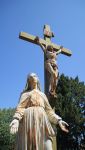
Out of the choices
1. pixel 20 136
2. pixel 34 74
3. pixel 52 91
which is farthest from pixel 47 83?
pixel 20 136

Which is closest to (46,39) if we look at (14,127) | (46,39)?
(46,39)

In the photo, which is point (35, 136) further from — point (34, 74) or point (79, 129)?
point (79, 129)

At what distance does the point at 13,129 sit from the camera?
20.4 feet

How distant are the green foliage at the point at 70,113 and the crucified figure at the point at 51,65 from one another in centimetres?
1899

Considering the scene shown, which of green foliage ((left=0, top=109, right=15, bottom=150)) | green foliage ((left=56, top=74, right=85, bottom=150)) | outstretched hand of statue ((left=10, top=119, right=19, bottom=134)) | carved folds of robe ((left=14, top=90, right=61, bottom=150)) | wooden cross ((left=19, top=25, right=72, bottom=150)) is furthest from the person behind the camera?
green foliage ((left=0, top=109, right=15, bottom=150))

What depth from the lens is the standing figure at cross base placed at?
20.6 ft

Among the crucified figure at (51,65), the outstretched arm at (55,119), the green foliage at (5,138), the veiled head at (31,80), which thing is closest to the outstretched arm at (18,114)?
the veiled head at (31,80)

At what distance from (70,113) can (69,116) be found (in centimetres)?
25

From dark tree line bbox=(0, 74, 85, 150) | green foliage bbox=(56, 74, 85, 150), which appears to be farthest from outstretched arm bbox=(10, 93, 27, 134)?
green foliage bbox=(56, 74, 85, 150)

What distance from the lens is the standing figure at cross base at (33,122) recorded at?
629cm

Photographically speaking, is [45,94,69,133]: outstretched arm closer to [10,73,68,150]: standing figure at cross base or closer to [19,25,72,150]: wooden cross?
[10,73,68,150]: standing figure at cross base

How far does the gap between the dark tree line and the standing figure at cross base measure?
73.1 feet

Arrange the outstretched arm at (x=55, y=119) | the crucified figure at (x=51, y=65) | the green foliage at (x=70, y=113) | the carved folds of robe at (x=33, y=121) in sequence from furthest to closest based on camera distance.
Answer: the green foliage at (x=70, y=113) → the crucified figure at (x=51, y=65) → the outstretched arm at (x=55, y=119) → the carved folds of robe at (x=33, y=121)

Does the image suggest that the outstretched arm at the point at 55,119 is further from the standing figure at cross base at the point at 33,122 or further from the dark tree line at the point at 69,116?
the dark tree line at the point at 69,116
